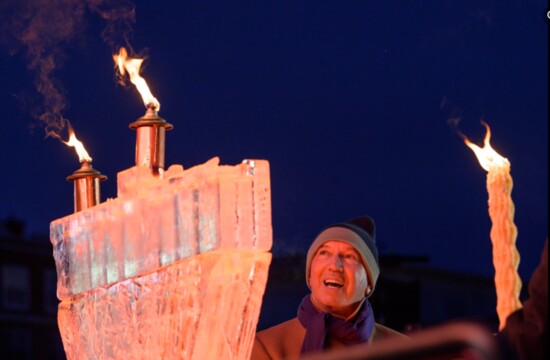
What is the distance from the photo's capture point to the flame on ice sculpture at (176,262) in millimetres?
3289

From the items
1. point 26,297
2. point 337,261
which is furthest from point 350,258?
point 26,297

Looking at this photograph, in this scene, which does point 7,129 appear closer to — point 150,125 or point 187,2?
point 187,2

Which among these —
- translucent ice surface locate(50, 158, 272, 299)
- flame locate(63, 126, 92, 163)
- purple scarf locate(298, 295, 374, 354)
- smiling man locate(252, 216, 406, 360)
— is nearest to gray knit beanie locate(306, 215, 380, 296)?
smiling man locate(252, 216, 406, 360)

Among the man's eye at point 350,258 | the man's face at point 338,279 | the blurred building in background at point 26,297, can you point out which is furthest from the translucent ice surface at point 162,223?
the blurred building in background at point 26,297

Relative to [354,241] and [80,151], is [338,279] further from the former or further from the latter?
[80,151]

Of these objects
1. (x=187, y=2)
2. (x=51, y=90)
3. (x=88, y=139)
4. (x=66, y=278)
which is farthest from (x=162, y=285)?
(x=88, y=139)

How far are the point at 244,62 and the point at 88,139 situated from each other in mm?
1341

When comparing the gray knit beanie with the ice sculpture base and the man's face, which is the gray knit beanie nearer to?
the man's face

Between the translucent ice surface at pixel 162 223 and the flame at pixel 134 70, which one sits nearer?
the translucent ice surface at pixel 162 223

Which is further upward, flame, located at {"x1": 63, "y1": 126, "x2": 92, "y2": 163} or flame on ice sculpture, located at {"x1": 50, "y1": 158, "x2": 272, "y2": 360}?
flame, located at {"x1": 63, "y1": 126, "x2": 92, "y2": 163}

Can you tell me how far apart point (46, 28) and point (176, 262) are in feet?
9.57

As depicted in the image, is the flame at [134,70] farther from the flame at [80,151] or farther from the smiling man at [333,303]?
the smiling man at [333,303]

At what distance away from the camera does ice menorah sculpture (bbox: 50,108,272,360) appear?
3.29 metres

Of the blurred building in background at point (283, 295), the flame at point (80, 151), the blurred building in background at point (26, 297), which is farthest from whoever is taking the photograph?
the blurred building in background at point (26, 297)
